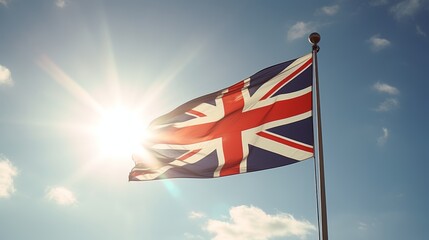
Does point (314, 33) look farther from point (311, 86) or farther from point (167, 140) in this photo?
point (167, 140)

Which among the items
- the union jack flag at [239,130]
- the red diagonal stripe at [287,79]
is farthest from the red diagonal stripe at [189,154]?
the red diagonal stripe at [287,79]

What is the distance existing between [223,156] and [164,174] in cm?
207

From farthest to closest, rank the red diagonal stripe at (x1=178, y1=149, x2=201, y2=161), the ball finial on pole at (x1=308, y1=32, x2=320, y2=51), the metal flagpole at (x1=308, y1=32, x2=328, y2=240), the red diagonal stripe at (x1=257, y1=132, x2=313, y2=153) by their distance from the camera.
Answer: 1. the red diagonal stripe at (x1=178, y1=149, x2=201, y2=161)
2. the ball finial on pole at (x1=308, y1=32, x2=320, y2=51)
3. the red diagonal stripe at (x1=257, y1=132, x2=313, y2=153)
4. the metal flagpole at (x1=308, y1=32, x2=328, y2=240)

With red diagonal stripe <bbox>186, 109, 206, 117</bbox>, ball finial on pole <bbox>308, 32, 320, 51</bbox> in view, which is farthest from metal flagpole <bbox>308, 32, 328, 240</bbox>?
red diagonal stripe <bbox>186, 109, 206, 117</bbox>

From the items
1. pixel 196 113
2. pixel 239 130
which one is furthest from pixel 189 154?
pixel 239 130

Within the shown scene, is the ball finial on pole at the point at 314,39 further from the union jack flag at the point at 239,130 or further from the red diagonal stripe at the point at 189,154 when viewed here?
the red diagonal stripe at the point at 189,154

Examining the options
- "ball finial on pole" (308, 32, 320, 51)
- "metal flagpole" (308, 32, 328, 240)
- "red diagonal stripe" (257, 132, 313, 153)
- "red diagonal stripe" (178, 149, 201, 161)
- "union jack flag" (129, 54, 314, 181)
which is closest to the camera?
"metal flagpole" (308, 32, 328, 240)

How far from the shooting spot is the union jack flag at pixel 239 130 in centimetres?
1298

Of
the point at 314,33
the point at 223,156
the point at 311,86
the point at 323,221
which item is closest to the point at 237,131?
the point at 223,156

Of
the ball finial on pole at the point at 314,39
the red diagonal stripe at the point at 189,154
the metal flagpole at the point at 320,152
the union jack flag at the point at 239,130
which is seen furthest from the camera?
the red diagonal stripe at the point at 189,154

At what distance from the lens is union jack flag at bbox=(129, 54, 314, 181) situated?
511 inches

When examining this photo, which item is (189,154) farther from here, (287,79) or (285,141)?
(287,79)

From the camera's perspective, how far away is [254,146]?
525 inches

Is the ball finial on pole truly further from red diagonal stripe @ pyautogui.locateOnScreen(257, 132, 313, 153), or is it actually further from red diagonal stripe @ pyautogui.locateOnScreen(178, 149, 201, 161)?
red diagonal stripe @ pyautogui.locateOnScreen(178, 149, 201, 161)
